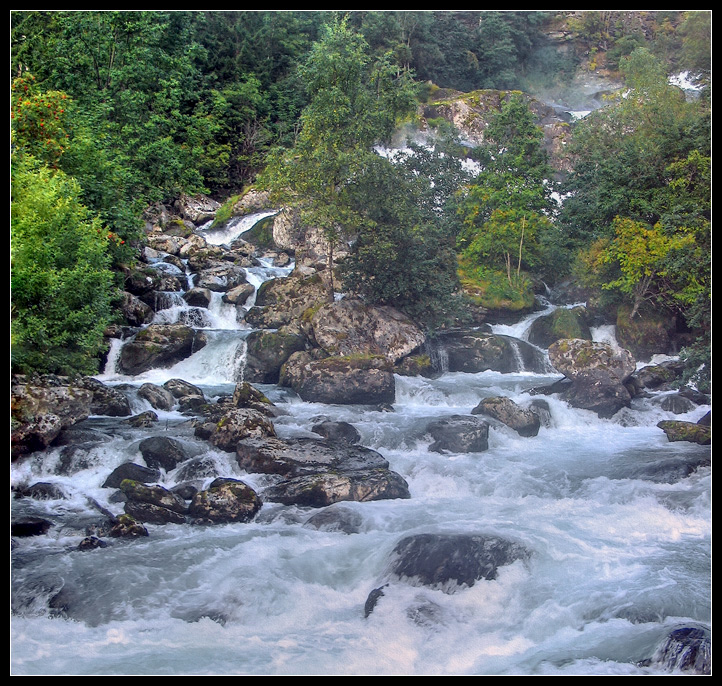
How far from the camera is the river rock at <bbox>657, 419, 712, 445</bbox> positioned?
447 inches

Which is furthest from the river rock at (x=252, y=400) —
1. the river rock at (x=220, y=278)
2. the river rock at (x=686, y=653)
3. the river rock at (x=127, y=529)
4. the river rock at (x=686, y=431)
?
the river rock at (x=686, y=653)

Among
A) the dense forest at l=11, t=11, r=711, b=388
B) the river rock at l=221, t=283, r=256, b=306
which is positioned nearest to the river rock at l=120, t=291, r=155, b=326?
the dense forest at l=11, t=11, r=711, b=388

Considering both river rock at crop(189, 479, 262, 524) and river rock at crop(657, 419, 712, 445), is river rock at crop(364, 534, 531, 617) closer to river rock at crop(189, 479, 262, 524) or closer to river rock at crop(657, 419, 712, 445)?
river rock at crop(189, 479, 262, 524)

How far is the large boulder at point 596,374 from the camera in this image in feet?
43.9

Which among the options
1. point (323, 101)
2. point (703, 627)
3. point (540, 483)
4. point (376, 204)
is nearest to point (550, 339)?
point (376, 204)

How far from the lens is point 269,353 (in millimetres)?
14969

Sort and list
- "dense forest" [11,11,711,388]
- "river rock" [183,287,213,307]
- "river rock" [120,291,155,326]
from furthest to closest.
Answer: "river rock" [183,287,213,307] < "river rock" [120,291,155,326] < "dense forest" [11,11,711,388]

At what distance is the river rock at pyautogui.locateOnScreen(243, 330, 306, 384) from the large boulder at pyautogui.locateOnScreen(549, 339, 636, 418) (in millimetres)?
5870

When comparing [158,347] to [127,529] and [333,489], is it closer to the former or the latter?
[127,529]

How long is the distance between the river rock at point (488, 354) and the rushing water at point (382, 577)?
4961 millimetres

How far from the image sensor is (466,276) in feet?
59.7

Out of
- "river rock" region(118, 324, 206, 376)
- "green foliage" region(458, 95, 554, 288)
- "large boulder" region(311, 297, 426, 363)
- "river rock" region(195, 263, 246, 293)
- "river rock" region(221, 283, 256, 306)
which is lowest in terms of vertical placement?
"river rock" region(118, 324, 206, 376)

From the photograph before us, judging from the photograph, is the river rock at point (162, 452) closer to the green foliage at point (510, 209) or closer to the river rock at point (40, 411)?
the river rock at point (40, 411)

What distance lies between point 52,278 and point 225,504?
4.33 m
